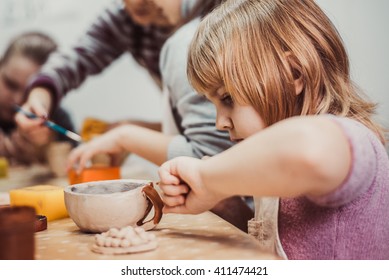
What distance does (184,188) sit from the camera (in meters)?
0.68

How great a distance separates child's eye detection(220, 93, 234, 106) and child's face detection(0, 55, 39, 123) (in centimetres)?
123

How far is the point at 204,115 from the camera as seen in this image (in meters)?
1.07

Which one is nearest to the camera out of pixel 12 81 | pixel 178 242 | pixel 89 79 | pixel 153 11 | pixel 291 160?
pixel 291 160

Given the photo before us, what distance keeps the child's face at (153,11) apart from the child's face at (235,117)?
0.65m

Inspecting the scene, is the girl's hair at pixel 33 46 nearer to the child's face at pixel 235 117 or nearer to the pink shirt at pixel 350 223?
the child's face at pixel 235 117

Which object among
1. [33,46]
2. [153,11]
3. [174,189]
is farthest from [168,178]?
[33,46]

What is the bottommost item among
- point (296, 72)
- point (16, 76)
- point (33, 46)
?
point (296, 72)

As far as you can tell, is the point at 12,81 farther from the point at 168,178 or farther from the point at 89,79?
the point at 168,178

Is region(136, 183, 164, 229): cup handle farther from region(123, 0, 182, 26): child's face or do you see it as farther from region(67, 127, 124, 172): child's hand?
region(123, 0, 182, 26): child's face

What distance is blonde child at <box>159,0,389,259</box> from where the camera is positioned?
0.56 meters

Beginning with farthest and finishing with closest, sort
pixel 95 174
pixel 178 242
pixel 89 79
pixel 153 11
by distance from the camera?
pixel 89 79 → pixel 153 11 → pixel 95 174 → pixel 178 242

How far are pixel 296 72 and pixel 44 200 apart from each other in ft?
1.49

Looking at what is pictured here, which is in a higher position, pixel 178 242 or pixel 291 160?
pixel 291 160
